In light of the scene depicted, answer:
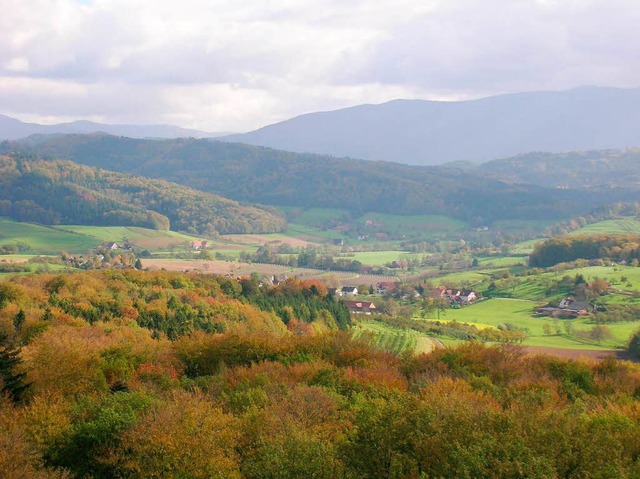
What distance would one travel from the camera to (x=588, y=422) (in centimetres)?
2219

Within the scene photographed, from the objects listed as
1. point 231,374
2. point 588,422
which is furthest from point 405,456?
point 231,374

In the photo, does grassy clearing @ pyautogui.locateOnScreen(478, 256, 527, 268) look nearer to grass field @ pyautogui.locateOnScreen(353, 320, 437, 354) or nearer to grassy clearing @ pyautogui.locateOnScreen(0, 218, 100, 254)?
grass field @ pyautogui.locateOnScreen(353, 320, 437, 354)

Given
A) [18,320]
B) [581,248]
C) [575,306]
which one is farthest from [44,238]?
[575,306]

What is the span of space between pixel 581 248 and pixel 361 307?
48365 millimetres

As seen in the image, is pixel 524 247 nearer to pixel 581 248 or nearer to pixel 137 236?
pixel 581 248

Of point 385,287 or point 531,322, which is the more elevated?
point 531,322

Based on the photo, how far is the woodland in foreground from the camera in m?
19.4

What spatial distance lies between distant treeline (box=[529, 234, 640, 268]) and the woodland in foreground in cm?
7511

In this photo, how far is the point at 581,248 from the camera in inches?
4695

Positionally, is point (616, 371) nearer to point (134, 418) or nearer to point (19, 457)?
point (134, 418)

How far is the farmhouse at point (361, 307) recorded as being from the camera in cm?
8825

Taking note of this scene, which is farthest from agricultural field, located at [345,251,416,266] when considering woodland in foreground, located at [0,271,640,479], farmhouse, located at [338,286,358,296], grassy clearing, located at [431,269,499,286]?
woodland in foreground, located at [0,271,640,479]

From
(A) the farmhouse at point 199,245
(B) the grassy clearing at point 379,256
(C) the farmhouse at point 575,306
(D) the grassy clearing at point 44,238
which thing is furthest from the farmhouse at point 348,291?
(D) the grassy clearing at point 44,238

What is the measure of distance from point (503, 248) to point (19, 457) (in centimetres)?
14325
